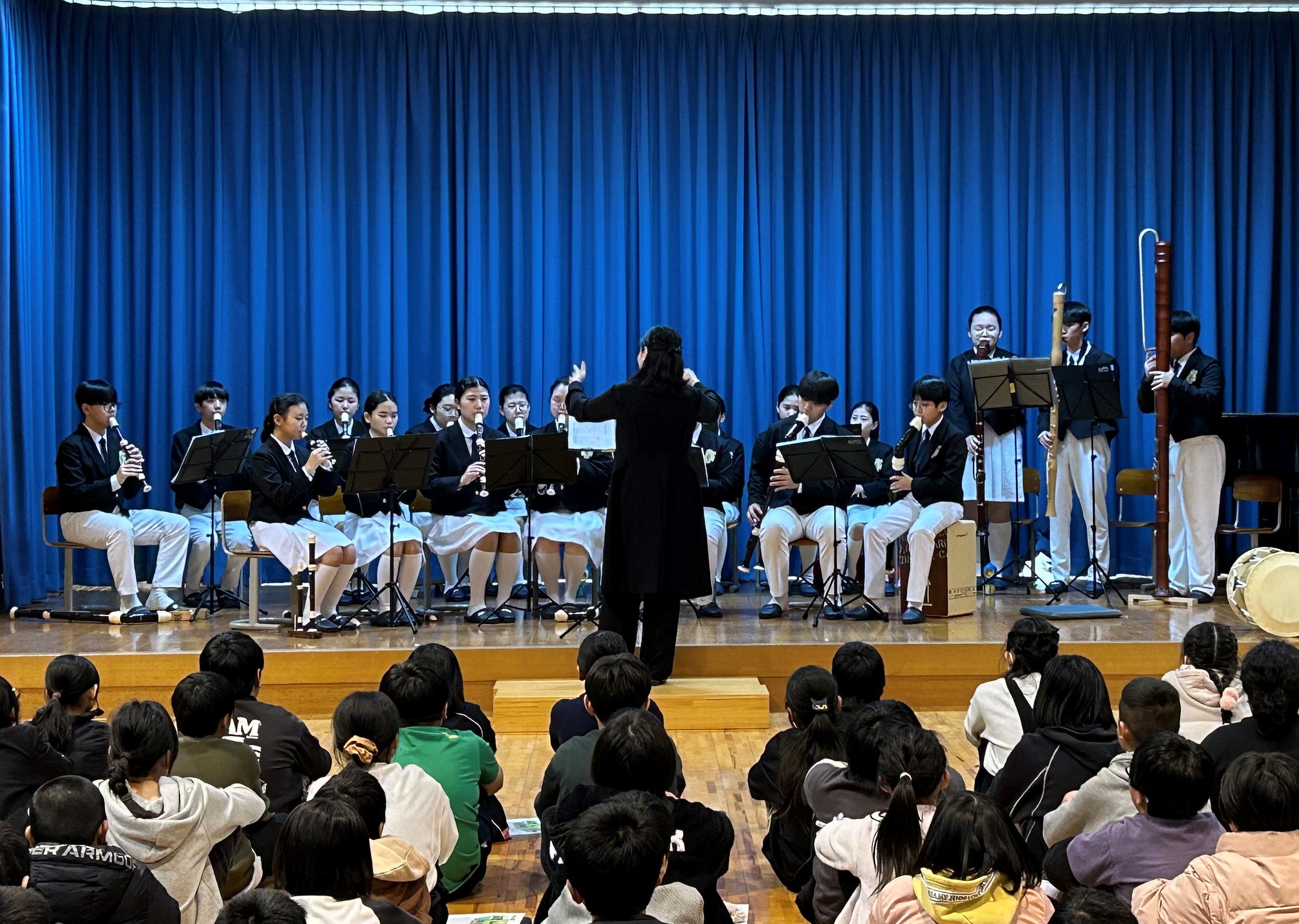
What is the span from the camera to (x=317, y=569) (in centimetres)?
748

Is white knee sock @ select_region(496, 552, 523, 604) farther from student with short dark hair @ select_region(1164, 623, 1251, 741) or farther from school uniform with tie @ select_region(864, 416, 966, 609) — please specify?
student with short dark hair @ select_region(1164, 623, 1251, 741)

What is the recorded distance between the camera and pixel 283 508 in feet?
24.2

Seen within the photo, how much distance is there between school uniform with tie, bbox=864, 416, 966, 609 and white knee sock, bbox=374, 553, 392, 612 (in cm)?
284

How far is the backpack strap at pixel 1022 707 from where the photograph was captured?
3939 millimetres

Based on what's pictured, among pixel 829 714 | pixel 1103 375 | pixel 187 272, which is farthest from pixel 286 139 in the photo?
pixel 829 714

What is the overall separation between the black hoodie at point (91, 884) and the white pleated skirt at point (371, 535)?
4991 mm

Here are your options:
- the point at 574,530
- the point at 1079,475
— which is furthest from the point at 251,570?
the point at 1079,475

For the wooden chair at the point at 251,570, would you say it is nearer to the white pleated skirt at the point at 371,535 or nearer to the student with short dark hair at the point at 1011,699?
the white pleated skirt at the point at 371,535

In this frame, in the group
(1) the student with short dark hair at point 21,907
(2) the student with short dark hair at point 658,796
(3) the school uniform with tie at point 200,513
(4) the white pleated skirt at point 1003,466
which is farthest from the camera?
(4) the white pleated skirt at point 1003,466

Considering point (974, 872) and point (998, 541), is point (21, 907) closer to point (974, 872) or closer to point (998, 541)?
point (974, 872)

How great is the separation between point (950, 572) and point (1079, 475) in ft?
5.24

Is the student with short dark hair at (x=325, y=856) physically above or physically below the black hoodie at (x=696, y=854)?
above

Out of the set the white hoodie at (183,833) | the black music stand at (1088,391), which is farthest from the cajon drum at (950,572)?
the white hoodie at (183,833)

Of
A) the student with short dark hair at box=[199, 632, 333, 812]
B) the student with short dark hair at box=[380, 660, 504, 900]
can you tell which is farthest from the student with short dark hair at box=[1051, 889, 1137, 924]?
the student with short dark hair at box=[199, 632, 333, 812]
